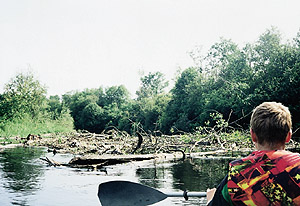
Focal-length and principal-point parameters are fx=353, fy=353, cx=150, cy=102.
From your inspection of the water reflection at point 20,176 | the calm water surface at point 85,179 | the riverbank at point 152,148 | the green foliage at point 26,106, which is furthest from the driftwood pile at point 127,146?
the green foliage at point 26,106

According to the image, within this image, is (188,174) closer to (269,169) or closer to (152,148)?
(152,148)

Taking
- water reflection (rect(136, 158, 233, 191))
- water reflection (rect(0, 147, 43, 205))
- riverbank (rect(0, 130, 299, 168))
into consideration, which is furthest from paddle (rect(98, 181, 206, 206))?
riverbank (rect(0, 130, 299, 168))

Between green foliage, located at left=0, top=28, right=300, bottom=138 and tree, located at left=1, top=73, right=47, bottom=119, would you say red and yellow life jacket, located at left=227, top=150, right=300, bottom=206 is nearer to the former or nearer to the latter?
green foliage, located at left=0, top=28, right=300, bottom=138

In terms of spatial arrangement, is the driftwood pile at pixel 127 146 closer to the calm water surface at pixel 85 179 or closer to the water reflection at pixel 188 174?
the water reflection at pixel 188 174

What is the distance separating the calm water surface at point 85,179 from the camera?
18.2 feet

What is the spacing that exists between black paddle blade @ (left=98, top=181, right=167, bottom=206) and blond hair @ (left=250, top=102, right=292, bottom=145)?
5.36 feet

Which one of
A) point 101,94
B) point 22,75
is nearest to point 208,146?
point 22,75

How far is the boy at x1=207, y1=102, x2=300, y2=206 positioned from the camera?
1.97 metres

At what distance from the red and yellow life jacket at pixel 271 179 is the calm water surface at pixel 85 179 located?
3.41 meters

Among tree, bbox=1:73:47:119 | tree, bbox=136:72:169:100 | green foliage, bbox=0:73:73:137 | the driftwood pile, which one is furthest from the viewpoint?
tree, bbox=136:72:169:100

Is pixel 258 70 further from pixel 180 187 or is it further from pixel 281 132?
pixel 281 132

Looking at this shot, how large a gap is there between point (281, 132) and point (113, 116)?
45118mm

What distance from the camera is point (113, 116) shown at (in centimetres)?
4675

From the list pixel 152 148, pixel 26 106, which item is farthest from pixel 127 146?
pixel 26 106
